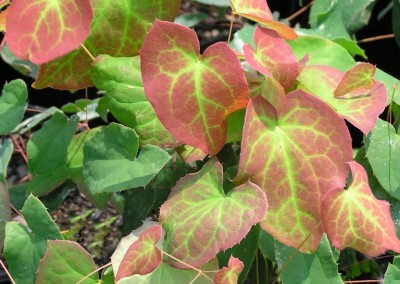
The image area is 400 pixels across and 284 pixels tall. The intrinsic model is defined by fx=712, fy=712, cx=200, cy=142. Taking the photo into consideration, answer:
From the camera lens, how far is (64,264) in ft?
2.94

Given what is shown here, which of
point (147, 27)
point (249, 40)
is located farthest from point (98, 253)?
point (147, 27)

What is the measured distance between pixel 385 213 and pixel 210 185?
0.21 metres

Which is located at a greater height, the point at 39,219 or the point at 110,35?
the point at 110,35

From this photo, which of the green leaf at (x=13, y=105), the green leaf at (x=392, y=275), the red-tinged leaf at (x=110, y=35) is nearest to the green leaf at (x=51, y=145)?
the green leaf at (x=13, y=105)

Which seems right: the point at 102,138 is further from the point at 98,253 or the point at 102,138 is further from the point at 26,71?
the point at 26,71

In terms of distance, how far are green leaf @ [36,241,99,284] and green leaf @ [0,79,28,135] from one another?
301 mm

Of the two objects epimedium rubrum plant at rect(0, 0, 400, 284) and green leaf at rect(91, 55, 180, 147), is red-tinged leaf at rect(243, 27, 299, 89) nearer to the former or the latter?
epimedium rubrum plant at rect(0, 0, 400, 284)

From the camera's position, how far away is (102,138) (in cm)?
95

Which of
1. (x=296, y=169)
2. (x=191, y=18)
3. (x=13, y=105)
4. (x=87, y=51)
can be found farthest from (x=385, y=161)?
(x=191, y=18)

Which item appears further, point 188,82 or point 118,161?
point 118,161

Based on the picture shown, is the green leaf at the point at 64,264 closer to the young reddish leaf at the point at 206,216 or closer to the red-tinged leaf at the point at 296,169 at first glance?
the young reddish leaf at the point at 206,216

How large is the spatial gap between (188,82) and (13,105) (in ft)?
1.41

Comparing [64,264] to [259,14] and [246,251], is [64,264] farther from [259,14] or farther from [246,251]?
[259,14]

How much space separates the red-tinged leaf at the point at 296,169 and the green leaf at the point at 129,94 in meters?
0.16
